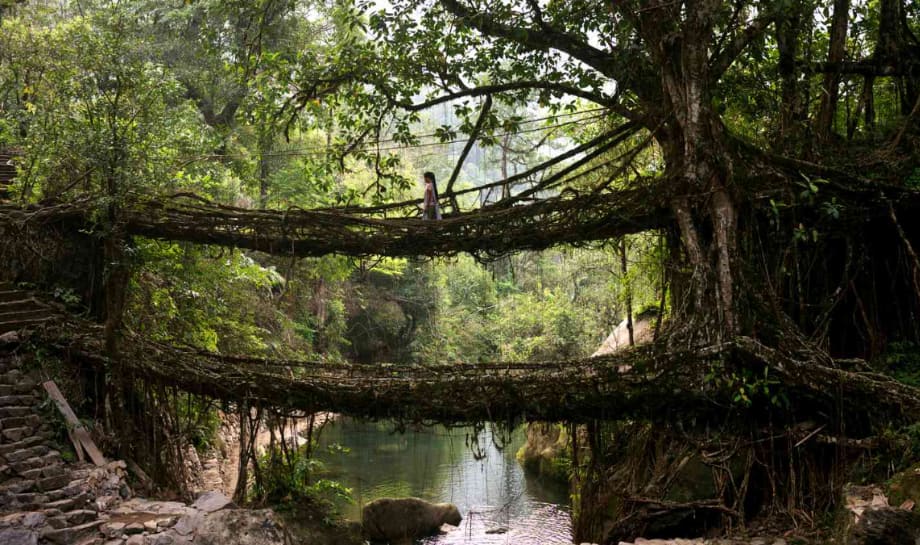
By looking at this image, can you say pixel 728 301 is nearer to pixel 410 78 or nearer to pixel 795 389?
pixel 795 389

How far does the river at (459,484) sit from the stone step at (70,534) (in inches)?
127

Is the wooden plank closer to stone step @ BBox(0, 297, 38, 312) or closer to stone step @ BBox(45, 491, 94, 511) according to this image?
stone step @ BBox(45, 491, 94, 511)

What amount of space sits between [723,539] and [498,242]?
345cm

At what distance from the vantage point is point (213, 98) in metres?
18.0

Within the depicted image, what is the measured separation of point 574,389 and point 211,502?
4.09 meters

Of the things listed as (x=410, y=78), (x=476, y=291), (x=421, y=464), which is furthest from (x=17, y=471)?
(x=476, y=291)

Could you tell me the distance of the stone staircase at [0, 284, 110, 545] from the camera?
257 inches

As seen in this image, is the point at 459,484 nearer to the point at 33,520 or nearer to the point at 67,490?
the point at 67,490

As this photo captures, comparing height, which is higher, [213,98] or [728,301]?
[213,98]

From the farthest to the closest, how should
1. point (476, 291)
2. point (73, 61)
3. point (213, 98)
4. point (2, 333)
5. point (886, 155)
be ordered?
point (476, 291) → point (213, 98) → point (73, 61) → point (2, 333) → point (886, 155)

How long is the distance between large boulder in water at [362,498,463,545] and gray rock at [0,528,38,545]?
487 centimetres

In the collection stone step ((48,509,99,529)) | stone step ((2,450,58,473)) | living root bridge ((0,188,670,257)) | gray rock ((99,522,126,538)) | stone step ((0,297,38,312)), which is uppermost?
living root bridge ((0,188,670,257))

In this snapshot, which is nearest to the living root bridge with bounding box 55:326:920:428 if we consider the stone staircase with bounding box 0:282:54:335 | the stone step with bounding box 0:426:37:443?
the stone step with bounding box 0:426:37:443

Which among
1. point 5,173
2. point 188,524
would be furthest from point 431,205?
point 5,173
